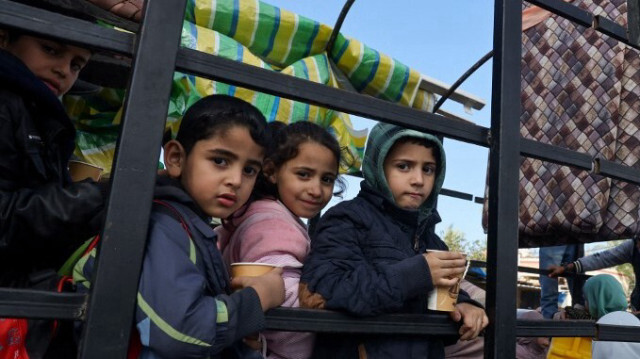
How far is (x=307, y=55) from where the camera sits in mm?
3193

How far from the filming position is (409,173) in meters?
1.82

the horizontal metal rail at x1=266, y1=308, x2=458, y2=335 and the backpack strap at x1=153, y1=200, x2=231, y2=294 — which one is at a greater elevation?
the backpack strap at x1=153, y1=200, x2=231, y2=294

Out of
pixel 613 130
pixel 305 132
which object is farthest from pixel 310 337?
pixel 613 130

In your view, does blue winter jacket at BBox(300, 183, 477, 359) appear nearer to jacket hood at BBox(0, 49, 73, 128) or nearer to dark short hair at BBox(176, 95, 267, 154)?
dark short hair at BBox(176, 95, 267, 154)

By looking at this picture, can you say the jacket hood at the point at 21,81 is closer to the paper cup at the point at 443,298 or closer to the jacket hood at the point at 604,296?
the paper cup at the point at 443,298

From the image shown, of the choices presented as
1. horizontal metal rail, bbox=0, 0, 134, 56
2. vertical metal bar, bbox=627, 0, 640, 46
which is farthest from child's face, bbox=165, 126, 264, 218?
vertical metal bar, bbox=627, 0, 640, 46

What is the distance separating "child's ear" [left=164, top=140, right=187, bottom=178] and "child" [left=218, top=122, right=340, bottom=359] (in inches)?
12.4

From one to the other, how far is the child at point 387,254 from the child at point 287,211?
0.08m

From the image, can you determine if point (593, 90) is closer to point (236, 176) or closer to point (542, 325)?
point (542, 325)

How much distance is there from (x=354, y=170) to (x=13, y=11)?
271 cm

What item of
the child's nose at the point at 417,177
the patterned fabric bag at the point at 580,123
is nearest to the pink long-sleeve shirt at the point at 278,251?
the child's nose at the point at 417,177

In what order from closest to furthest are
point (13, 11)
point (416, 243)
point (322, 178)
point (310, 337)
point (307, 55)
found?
point (13, 11)
point (310, 337)
point (416, 243)
point (322, 178)
point (307, 55)

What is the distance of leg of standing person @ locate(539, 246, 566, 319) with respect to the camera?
4.33 meters

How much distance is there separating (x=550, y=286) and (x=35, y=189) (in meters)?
4.18
